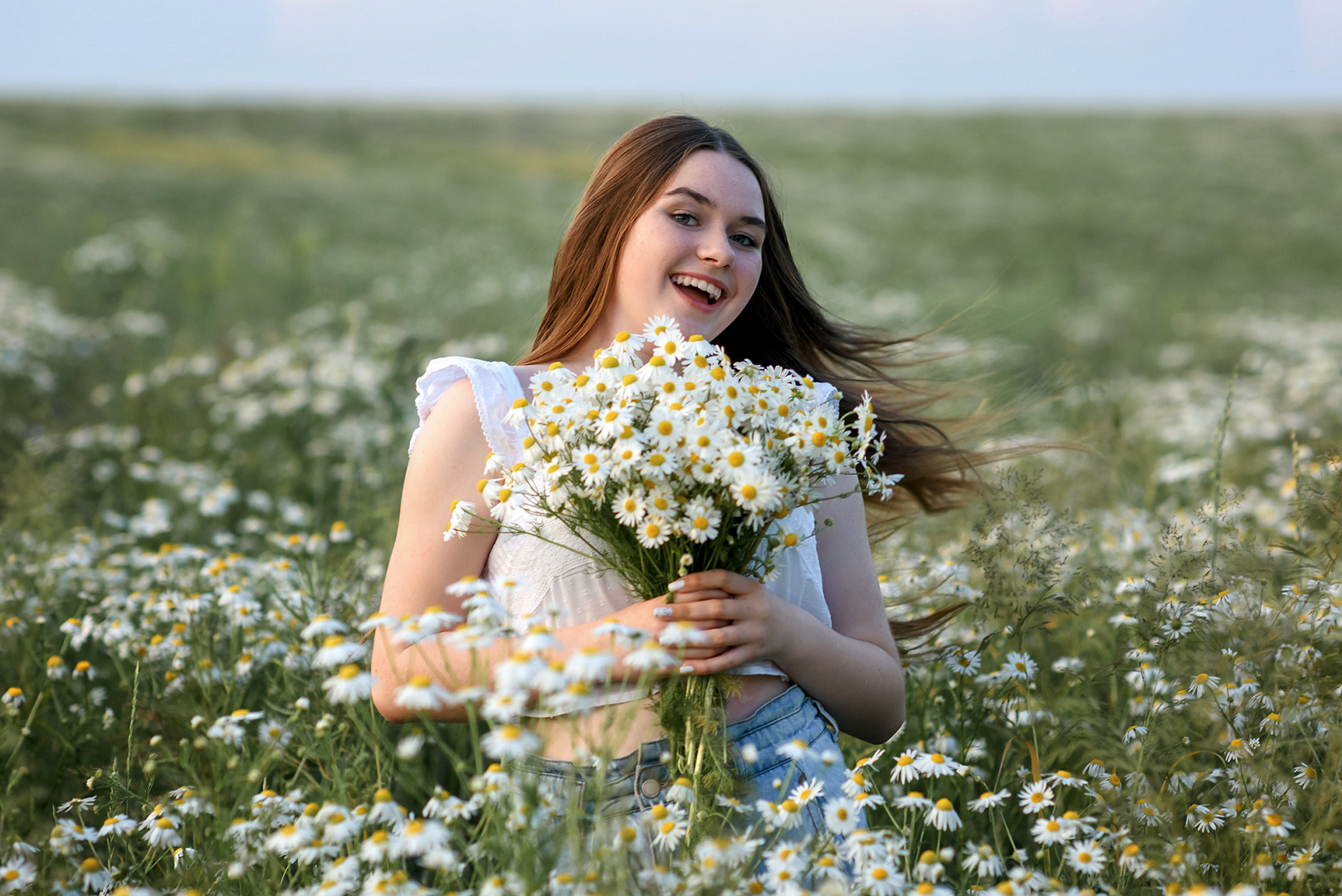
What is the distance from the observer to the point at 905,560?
3.56 m

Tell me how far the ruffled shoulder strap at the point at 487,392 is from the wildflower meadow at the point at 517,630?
0.21 metres

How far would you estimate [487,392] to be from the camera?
7.46 feet

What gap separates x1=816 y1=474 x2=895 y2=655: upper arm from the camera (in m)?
2.48

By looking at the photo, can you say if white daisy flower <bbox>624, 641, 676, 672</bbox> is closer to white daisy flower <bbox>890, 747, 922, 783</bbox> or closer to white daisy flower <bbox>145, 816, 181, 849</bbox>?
white daisy flower <bbox>890, 747, 922, 783</bbox>

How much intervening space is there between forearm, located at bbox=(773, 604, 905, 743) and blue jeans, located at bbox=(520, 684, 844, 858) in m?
0.07

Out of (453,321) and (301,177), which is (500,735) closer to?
(453,321)

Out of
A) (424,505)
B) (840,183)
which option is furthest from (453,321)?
Result: (840,183)

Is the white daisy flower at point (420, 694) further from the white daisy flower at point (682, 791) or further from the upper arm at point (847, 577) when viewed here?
the upper arm at point (847, 577)

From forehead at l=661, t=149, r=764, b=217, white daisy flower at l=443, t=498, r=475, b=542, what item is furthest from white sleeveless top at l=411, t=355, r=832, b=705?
forehead at l=661, t=149, r=764, b=217

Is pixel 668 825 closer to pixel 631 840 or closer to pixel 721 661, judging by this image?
pixel 631 840

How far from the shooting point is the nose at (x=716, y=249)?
7.84 ft

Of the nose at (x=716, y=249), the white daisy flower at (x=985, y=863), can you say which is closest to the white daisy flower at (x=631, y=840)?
the white daisy flower at (x=985, y=863)

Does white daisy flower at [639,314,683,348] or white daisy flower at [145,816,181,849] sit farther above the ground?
white daisy flower at [639,314,683,348]

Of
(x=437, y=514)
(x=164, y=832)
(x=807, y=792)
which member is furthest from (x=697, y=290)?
(x=164, y=832)
